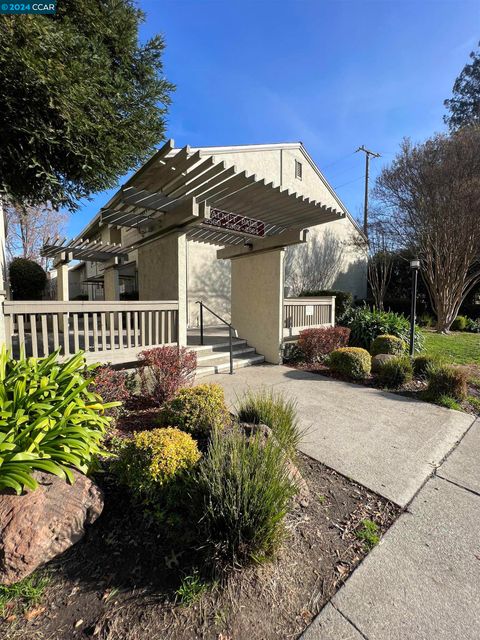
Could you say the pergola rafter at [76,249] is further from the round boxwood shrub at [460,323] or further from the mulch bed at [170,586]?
the round boxwood shrub at [460,323]

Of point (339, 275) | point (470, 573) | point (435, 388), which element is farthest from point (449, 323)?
point (470, 573)

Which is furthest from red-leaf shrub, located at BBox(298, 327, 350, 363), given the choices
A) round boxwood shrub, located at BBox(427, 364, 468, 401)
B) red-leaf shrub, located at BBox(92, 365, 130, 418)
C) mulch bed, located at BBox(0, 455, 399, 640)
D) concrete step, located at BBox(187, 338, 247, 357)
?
mulch bed, located at BBox(0, 455, 399, 640)

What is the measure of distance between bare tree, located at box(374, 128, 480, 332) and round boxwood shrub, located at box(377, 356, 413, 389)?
947 cm

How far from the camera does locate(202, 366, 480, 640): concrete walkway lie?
1.55 meters

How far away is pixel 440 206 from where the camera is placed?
1183 centimetres

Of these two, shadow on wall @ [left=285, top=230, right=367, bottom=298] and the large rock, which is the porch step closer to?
the large rock

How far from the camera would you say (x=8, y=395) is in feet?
8.64

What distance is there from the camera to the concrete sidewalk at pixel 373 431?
2.82 meters

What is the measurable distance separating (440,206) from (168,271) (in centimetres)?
1201

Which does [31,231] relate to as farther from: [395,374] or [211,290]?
[395,374]

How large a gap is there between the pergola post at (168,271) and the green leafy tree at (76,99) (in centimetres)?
146

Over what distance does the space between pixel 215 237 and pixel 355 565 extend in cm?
716

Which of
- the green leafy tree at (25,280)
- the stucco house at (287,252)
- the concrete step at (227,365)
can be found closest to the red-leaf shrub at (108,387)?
the concrete step at (227,365)

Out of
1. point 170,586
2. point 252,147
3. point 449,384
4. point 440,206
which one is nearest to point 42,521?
point 170,586
